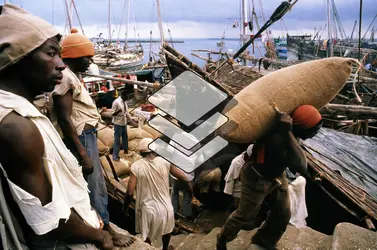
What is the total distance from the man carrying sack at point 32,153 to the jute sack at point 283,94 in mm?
1393

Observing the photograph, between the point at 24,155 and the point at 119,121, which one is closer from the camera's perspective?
the point at 24,155

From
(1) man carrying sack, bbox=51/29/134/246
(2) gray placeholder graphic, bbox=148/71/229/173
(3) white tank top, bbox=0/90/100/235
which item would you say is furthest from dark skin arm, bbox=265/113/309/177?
(3) white tank top, bbox=0/90/100/235

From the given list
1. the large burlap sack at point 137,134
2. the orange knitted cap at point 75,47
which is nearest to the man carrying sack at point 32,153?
the orange knitted cap at point 75,47

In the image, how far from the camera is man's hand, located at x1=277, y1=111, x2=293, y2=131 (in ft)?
7.22

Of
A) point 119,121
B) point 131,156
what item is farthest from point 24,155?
point 131,156

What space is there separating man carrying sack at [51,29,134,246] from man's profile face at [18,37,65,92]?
0.90 m

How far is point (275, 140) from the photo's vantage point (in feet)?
7.74

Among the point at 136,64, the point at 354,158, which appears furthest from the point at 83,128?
the point at 136,64

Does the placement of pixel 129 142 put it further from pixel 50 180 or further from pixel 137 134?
pixel 50 180

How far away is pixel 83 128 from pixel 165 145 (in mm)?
1612

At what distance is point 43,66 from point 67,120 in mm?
1000

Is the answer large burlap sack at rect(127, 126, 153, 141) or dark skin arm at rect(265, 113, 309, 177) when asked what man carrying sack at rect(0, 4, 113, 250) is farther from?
large burlap sack at rect(127, 126, 153, 141)

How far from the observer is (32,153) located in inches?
41.5

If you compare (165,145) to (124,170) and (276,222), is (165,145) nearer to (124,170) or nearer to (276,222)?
(276,222)
